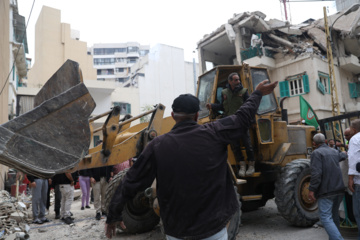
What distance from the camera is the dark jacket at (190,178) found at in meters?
2.00

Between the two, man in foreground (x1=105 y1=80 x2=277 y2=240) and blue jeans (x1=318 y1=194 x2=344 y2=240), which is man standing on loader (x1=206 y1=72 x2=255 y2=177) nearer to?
blue jeans (x1=318 y1=194 x2=344 y2=240)

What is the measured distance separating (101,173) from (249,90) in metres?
4.64

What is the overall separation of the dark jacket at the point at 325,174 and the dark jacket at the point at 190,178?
265cm

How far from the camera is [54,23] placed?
29047 mm

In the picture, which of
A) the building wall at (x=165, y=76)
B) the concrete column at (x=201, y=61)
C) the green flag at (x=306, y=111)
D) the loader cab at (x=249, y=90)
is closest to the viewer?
the loader cab at (x=249, y=90)

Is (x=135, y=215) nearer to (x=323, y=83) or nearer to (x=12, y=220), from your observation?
(x=12, y=220)

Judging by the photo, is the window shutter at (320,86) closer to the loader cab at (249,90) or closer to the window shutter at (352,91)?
the window shutter at (352,91)

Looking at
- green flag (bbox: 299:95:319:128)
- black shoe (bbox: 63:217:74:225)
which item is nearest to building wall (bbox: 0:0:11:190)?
black shoe (bbox: 63:217:74:225)

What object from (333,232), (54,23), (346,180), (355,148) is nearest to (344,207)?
(346,180)

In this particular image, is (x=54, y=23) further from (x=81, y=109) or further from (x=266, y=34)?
(x=81, y=109)

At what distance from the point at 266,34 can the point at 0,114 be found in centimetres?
1669

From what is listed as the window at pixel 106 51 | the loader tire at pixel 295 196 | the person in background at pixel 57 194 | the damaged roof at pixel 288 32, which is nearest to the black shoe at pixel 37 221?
the person in background at pixel 57 194

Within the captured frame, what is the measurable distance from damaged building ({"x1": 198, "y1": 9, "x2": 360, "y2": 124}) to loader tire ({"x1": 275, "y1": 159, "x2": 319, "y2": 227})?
1329cm

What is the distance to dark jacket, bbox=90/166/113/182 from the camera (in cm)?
775
